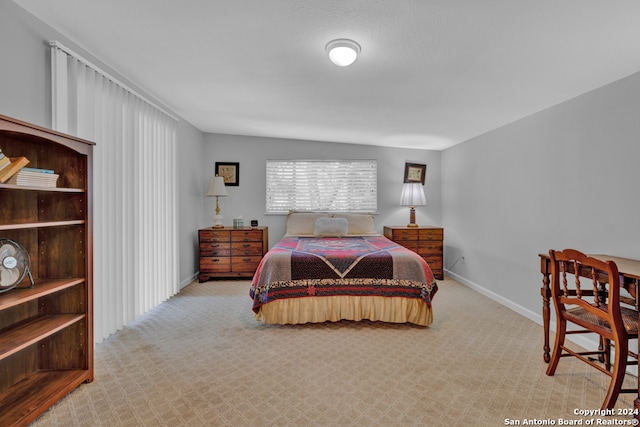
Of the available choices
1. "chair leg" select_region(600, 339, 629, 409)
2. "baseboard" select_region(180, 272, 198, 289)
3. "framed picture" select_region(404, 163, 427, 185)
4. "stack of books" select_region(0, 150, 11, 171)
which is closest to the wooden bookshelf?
"stack of books" select_region(0, 150, 11, 171)

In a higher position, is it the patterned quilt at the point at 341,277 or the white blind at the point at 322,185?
the white blind at the point at 322,185

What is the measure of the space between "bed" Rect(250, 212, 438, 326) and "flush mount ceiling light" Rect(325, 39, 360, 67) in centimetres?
180

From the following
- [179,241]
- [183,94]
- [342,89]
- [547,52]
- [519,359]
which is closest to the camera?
[547,52]

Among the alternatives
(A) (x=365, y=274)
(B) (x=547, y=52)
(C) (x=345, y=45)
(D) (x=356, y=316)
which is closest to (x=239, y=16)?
(C) (x=345, y=45)

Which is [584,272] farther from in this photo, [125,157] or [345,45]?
[125,157]

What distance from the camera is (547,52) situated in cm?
204

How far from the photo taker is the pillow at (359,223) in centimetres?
504

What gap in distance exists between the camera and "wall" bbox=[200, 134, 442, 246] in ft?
17.6

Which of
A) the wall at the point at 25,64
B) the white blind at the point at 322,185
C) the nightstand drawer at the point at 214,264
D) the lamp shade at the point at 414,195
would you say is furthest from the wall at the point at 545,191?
the wall at the point at 25,64

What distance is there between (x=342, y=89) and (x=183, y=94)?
1.74 meters

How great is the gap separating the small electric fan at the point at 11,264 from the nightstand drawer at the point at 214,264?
9.40ft

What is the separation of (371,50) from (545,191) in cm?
225

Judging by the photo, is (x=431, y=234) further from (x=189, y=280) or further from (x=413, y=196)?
(x=189, y=280)

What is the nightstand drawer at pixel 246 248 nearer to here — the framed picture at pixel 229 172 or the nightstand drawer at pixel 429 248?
the framed picture at pixel 229 172
